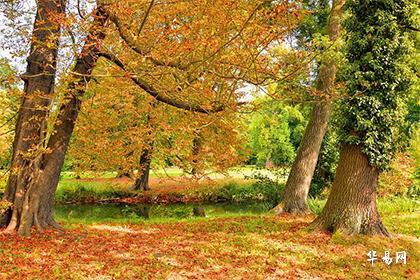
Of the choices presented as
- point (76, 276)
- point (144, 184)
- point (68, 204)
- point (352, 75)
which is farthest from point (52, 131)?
point (144, 184)

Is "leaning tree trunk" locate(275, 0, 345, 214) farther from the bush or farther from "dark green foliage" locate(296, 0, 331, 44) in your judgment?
the bush

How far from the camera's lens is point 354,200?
27.4 feet

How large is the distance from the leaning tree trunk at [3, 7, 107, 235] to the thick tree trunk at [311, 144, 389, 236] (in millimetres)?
5981

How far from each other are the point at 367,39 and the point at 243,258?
5679 millimetres

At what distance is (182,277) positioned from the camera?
17.4 ft

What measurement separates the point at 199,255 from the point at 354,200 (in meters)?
3.96

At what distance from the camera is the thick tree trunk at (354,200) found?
27.3ft

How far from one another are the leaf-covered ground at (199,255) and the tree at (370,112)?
553mm

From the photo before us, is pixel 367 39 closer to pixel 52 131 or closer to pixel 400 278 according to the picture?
pixel 400 278

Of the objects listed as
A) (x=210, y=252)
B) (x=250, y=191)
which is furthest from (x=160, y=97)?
(x=250, y=191)

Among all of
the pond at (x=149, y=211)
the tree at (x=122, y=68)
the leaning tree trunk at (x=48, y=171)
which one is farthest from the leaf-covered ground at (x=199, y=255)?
the pond at (x=149, y=211)

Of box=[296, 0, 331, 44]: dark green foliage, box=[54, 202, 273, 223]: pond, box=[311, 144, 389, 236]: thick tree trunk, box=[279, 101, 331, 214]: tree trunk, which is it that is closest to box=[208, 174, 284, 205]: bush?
box=[54, 202, 273, 223]: pond

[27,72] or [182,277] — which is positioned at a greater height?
[27,72]

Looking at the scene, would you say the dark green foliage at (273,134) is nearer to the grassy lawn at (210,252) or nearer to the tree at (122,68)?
the grassy lawn at (210,252)
